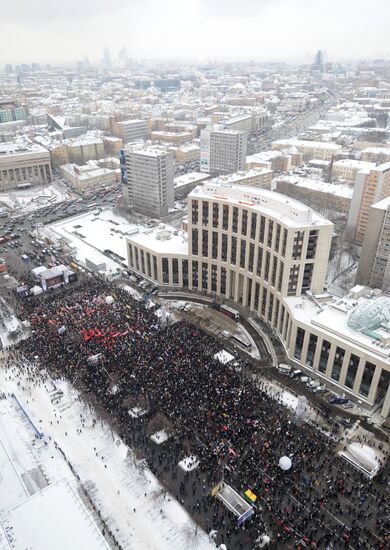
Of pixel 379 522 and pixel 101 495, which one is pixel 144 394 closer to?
pixel 101 495

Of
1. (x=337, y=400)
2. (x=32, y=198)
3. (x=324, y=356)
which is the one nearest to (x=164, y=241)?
(x=324, y=356)

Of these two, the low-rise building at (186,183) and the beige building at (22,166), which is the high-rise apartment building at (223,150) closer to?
the low-rise building at (186,183)

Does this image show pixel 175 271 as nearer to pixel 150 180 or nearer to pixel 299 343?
pixel 299 343

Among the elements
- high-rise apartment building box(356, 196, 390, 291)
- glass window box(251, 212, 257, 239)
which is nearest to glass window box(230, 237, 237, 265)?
glass window box(251, 212, 257, 239)

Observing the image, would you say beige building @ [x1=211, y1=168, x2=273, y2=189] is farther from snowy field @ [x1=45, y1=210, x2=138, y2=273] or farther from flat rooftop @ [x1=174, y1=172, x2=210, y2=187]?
snowy field @ [x1=45, y1=210, x2=138, y2=273]

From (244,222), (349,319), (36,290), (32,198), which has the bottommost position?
(32,198)
